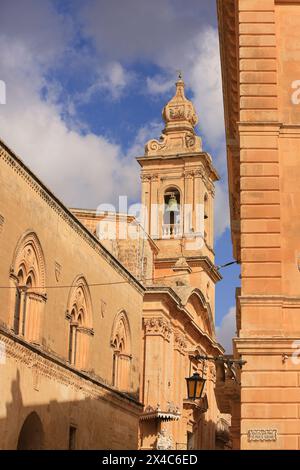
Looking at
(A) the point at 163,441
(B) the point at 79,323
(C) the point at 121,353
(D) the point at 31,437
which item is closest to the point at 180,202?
(A) the point at 163,441

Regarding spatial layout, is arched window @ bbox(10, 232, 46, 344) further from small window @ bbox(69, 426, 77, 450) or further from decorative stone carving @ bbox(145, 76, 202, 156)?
decorative stone carving @ bbox(145, 76, 202, 156)

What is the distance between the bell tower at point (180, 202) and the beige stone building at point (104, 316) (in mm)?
84

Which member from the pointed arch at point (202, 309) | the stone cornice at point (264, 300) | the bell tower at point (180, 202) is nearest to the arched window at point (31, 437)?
the stone cornice at point (264, 300)

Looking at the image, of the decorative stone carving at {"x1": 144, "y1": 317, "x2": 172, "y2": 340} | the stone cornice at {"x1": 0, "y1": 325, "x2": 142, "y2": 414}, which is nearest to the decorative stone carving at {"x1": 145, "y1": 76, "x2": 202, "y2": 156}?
the decorative stone carving at {"x1": 144, "y1": 317, "x2": 172, "y2": 340}

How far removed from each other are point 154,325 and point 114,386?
32.4 feet

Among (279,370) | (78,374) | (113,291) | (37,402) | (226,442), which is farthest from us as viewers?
(226,442)

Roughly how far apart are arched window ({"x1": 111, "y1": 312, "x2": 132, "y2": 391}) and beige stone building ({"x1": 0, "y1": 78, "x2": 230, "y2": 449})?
0.04 meters

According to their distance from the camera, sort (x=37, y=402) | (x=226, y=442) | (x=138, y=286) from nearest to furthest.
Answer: (x=37, y=402) → (x=138, y=286) → (x=226, y=442)

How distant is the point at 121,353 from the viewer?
1158 inches

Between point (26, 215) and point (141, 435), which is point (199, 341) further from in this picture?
point (26, 215)

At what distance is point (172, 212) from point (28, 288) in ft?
100

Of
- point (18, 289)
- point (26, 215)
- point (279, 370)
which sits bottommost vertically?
point (279, 370)

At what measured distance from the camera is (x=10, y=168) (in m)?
19.5

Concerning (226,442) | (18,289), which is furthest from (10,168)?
(226,442)
